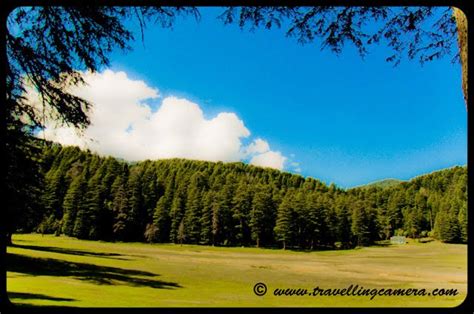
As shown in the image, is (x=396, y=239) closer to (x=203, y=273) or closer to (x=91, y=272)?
(x=203, y=273)

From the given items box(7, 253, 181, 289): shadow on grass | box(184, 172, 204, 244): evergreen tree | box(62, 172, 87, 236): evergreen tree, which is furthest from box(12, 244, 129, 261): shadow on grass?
box(184, 172, 204, 244): evergreen tree

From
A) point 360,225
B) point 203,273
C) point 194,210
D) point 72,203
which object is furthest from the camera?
point 194,210

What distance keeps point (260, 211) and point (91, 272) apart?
4316 mm

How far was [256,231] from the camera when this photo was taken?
906 centimetres

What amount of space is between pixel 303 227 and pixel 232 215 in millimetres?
2014

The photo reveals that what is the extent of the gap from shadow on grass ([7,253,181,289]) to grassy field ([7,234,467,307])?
19 mm

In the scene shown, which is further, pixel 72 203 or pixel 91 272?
pixel 91 272

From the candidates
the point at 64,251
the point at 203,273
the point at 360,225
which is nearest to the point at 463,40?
the point at 203,273

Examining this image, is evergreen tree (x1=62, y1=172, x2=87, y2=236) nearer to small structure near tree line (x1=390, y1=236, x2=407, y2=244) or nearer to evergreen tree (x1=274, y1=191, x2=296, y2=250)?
evergreen tree (x1=274, y1=191, x2=296, y2=250)

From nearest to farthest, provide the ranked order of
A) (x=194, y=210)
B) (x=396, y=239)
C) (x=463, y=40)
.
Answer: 1. (x=463, y=40)
2. (x=396, y=239)
3. (x=194, y=210)

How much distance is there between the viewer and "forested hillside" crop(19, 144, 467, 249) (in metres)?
7.68

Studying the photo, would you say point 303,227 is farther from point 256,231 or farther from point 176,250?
point 176,250

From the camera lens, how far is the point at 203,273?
20.8ft

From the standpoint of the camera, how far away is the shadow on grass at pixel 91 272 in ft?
17.9
